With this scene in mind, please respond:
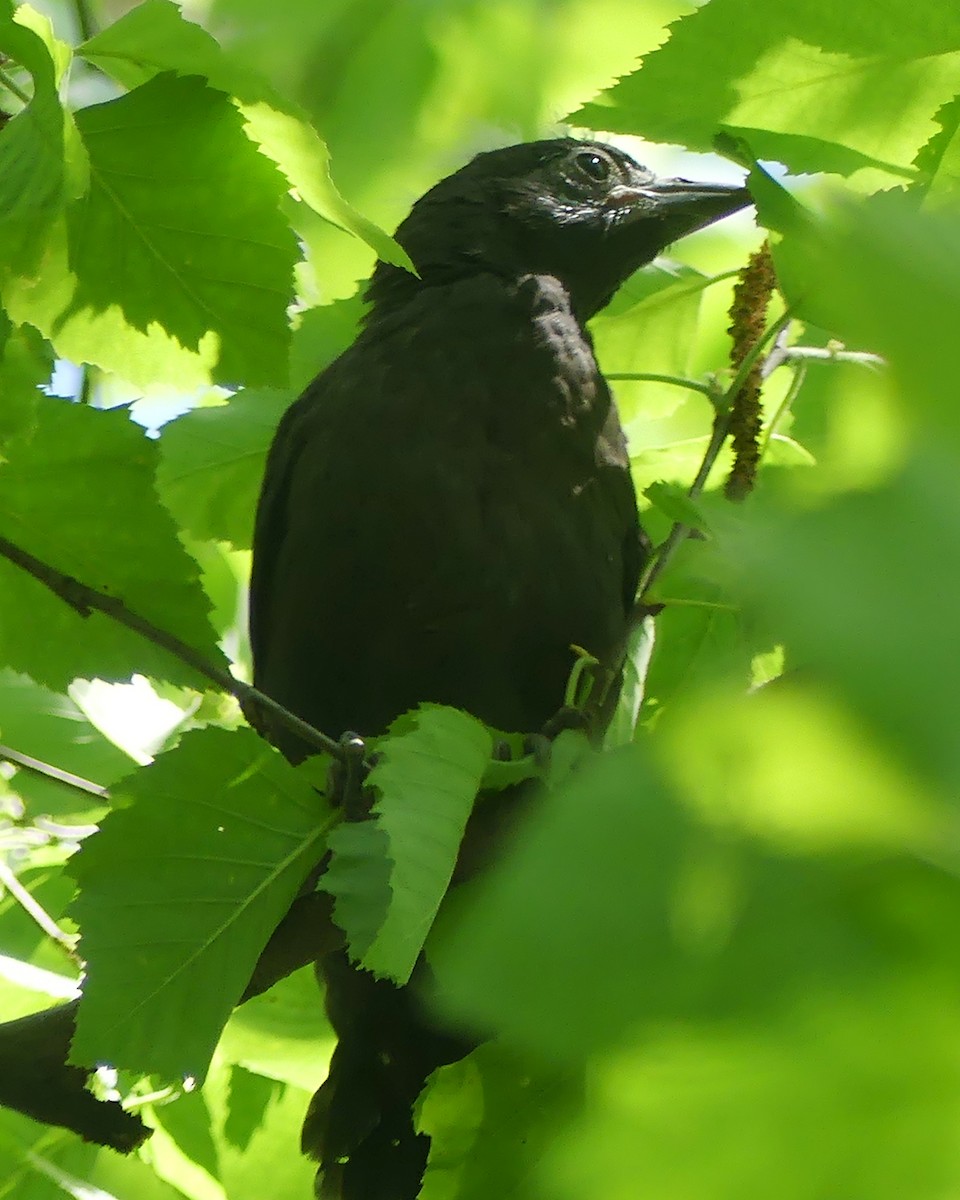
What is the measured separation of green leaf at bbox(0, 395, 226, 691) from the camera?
1.33m

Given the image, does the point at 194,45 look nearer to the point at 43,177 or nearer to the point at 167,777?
the point at 43,177

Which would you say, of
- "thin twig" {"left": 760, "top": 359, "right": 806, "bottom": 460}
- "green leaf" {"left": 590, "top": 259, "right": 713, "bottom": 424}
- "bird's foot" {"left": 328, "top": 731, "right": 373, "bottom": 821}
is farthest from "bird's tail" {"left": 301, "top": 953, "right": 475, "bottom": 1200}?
"green leaf" {"left": 590, "top": 259, "right": 713, "bottom": 424}

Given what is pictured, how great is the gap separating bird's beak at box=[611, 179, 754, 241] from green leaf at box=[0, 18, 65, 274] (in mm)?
1720

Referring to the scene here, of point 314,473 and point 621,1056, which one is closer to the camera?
point 621,1056

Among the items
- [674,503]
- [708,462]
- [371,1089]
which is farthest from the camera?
[371,1089]

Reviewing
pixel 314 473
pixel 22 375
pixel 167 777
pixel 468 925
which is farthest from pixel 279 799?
pixel 314 473

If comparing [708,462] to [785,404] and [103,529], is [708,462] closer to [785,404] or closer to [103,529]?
[785,404]

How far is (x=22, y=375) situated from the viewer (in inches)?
51.6

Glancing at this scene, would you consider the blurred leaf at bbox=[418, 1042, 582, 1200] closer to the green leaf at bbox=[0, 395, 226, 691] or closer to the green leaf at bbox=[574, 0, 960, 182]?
the green leaf at bbox=[0, 395, 226, 691]

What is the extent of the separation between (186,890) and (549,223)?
191 cm

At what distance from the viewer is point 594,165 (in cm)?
300

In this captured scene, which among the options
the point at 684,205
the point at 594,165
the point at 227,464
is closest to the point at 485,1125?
the point at 227,464

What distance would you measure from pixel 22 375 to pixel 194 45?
12.2 inches

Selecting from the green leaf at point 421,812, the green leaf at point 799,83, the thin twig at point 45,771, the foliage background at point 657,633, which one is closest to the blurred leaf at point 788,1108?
the foliage background at point 657,633
